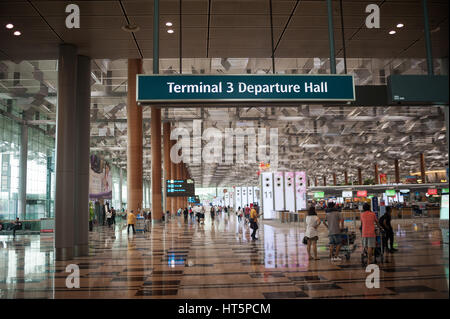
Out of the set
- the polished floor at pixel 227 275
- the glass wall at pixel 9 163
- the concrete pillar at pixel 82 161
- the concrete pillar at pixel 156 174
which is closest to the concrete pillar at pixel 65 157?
the concrete pillar at pixel 82 161

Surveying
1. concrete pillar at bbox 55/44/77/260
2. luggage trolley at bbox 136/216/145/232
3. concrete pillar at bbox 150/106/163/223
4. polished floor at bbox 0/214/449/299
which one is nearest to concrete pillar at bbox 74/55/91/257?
concrete pillar at bbox 55/44/77/260

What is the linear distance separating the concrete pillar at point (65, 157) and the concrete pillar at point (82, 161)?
0.59m

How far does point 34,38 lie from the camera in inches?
436

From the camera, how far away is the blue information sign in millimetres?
5898

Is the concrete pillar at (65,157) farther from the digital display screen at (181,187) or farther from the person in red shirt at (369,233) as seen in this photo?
the digital display screen at (181,187)

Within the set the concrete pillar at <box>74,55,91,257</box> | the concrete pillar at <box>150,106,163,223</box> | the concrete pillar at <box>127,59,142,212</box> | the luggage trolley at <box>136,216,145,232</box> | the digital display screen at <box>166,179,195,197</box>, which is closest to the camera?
the concrete pillar at <box>74,55,91,257</box>

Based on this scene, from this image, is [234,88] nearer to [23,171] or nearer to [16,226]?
[16,226]

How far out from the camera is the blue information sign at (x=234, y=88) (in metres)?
5.90

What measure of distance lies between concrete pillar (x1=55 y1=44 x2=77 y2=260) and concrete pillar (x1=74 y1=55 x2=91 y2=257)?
1.93 feet

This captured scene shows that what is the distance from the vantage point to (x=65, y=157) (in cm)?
1204

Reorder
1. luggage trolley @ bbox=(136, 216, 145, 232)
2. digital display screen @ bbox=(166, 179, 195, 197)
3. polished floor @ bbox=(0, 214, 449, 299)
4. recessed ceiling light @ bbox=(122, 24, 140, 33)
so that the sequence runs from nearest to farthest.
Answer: polished floor @ bbox=(0, 214, 449, 299)
recessed ceiling light @ bbox=(122, 24, 140, 33)
luggage trolley @ bbox=(136, 216, 145, 232)
digital display screen @ bbox=(166, 179, 195, 197)

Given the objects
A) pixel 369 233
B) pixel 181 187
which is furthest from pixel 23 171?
pixel 369 233

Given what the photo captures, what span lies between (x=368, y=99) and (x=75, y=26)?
7.75 metres

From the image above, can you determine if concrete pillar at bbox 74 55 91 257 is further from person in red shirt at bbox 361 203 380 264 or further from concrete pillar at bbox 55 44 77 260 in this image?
person in red shirt at bbox 361 203 380 264
